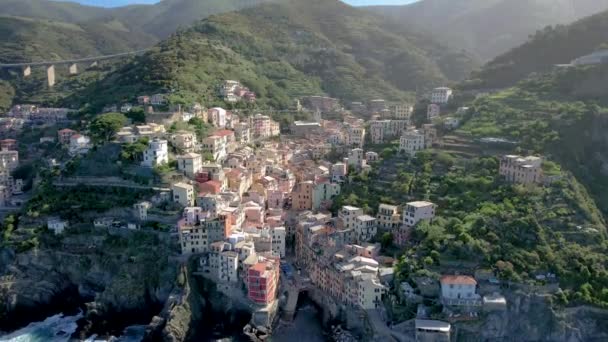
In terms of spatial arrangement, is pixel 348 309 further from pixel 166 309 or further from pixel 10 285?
pixel 10 285

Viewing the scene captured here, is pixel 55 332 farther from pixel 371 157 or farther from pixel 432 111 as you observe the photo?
pixel 432 111

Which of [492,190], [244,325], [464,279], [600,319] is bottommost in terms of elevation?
[244,325]

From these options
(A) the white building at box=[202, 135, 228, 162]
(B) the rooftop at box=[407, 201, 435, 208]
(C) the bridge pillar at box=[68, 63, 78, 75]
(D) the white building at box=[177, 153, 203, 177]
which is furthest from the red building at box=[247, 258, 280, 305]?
(C) the bridge pillar at box=[68, 63, 78, 75]

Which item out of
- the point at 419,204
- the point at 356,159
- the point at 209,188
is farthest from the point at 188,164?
the point at 419,204

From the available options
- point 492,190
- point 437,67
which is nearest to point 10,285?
point 492,190

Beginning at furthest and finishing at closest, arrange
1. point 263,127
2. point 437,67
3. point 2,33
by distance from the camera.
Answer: point 2,33 < point 437,67 < point 263,127

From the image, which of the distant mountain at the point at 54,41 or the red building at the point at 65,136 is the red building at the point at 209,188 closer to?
the red building at the point at 65,136

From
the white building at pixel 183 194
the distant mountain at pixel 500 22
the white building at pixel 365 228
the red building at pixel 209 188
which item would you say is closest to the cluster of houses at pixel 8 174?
the white building at pixel 183 194
